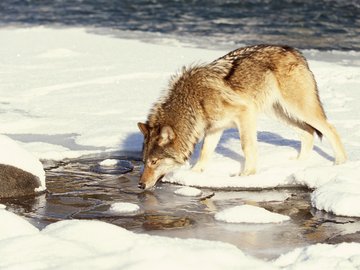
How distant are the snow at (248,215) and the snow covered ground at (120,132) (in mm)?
624

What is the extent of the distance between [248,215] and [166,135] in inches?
71.2

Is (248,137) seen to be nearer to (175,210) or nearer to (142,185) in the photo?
(142,185)

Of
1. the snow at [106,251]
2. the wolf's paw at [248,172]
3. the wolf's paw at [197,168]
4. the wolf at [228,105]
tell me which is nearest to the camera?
the snow at [106,251]

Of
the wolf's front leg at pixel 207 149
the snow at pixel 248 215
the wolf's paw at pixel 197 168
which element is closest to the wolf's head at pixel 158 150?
the wolf's paw at pixel 197 168

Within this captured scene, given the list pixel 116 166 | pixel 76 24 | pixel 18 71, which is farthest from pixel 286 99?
pixel 76 24

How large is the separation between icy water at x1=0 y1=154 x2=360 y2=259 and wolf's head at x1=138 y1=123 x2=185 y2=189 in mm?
217

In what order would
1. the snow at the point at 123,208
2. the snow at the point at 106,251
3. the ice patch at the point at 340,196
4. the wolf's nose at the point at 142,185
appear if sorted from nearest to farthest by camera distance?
1. the snow at the point at 106,251
2. the ice patch at the point at 340,196
3. the snow at the point at 123,208
4. the wolf's nose at the point at 142,185

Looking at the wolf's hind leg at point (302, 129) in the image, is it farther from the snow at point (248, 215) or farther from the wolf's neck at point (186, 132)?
the snow at point (248, 215)

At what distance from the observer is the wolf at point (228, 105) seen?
8680 mm

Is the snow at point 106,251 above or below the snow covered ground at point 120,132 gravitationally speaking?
above

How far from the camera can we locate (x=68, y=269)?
5.38 metres

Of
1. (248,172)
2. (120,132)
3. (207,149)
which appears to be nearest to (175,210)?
(248,172)

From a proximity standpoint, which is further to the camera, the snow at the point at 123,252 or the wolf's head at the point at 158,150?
the wolf's head at the point at 158,150

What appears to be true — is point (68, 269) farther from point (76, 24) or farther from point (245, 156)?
point (76, 24)
